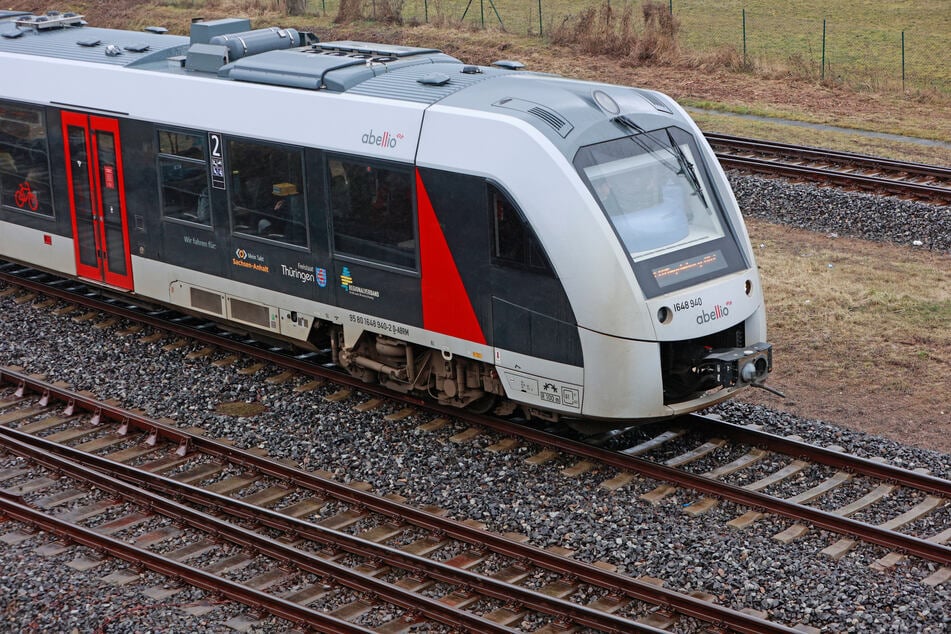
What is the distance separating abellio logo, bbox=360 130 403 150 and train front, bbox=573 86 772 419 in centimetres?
190

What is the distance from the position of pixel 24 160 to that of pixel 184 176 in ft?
10.5

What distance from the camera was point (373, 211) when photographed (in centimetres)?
1149

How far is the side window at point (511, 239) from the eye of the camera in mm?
10281

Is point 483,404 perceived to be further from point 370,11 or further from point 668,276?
point 370,11

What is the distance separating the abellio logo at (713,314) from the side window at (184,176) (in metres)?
5.70

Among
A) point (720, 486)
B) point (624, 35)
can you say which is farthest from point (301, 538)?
point (624, 35)

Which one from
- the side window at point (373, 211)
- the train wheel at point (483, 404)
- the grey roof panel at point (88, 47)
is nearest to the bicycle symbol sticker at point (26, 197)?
the grey roof panel at point (88, 47)

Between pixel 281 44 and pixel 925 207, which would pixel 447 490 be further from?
pixel 925 207

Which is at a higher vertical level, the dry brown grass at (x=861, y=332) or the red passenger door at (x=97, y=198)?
the red passenger door at (x=97, y=198)

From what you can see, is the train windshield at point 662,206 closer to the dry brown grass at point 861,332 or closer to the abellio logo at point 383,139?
the abellio logo at point 383,139

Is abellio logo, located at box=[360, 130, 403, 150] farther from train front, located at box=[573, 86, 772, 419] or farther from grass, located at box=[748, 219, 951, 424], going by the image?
grass, located at box=[748, 219, 951, 424]

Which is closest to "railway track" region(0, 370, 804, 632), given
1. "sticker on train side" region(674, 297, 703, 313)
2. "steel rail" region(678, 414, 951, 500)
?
"sticker on train side" region(674, 297, 703, 313)

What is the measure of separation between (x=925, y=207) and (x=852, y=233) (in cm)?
117

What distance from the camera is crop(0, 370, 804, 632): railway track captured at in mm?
8633
